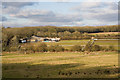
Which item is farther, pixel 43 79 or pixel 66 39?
pixel 66 39

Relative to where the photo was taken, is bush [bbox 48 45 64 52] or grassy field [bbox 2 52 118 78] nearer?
grassy field [bbox 2 52 118 78]

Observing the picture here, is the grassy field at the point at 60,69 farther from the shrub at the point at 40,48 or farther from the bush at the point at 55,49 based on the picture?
the bush at the point at 55,49

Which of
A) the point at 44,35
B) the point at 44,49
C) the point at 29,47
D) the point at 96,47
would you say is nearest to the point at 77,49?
the point at 96,47

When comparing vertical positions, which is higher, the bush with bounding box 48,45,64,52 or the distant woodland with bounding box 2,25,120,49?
the distant woodland with bounding box 2,25,120,49

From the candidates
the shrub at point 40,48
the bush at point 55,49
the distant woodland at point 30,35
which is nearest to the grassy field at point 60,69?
the shrub at point 40,48

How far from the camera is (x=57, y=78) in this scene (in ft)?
36.7

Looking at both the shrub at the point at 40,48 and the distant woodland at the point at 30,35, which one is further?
the distant woodland at the point at 30,35

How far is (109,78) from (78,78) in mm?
1810

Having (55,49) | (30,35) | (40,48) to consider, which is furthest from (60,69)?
(30,35)

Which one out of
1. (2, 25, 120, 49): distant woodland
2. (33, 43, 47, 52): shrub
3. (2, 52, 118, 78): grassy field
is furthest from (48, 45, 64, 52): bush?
(2, 52, 118, 78): grassy field

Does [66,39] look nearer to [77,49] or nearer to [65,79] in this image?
[77,49]

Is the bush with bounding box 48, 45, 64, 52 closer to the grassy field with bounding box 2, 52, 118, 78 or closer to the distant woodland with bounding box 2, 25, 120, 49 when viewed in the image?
the distant woodland with bounding box 2, 25, 120, 49

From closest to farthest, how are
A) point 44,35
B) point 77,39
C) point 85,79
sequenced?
point 85,79 → point 77,39 → point 44,35

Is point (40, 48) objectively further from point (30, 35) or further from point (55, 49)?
point (30, 35)
